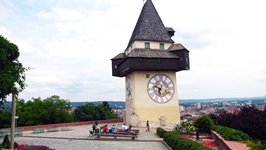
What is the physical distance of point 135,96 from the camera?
71.2 ft

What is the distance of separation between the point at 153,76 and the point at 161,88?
1304 mm

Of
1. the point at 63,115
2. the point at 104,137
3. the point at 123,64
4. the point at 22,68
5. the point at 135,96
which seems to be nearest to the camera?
the point at 22,68

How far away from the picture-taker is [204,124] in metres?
16.0

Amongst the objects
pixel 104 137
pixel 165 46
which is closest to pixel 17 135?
pixel 104 137

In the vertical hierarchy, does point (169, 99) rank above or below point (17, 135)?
above

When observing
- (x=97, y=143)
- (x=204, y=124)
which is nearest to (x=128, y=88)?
(x=204, y=124)

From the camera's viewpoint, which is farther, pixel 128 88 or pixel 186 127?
pixel 128 88

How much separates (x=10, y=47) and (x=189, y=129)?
37.4 ft

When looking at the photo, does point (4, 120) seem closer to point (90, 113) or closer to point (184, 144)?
point (90, 113)

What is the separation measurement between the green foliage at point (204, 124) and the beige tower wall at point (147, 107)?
229 inches

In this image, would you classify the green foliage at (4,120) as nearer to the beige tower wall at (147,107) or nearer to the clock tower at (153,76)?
the clock tower at (153,76)

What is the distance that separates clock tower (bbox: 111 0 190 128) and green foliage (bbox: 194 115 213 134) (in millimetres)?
5824

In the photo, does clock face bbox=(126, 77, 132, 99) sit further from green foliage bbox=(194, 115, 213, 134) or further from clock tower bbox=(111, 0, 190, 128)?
green foliage bbox=(194, 115, 213, 134)

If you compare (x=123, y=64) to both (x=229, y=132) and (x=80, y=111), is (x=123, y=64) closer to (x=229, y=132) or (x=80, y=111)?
(x=80, y=111)
